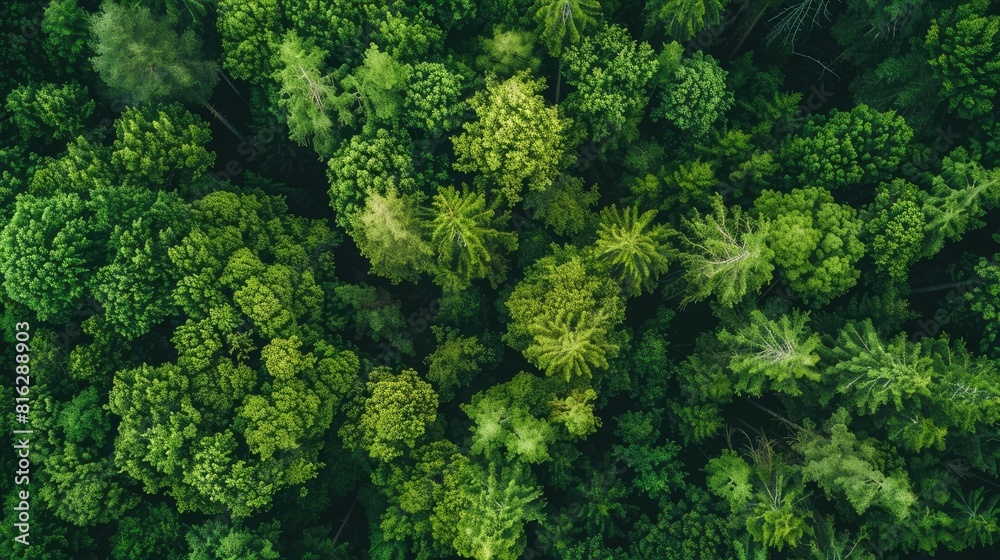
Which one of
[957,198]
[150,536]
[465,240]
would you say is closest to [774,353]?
[957,198]

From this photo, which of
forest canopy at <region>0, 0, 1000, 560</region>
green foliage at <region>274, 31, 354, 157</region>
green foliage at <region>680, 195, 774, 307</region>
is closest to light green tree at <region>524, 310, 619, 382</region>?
forest canopy at <region>0, 0, 1000, 560</region>

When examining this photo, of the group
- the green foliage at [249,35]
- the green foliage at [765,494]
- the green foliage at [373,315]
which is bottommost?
the green foliage at [765,494]

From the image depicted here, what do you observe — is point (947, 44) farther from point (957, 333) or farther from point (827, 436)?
point (827, 436)

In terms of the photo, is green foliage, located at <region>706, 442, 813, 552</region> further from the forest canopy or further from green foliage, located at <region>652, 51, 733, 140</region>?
green foliage, located at <region>652, 51, 733, 140</region>

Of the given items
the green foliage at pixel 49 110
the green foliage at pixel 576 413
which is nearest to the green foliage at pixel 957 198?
the green foliage at pixel 576 413

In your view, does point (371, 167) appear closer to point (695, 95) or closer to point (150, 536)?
point (695, 95)

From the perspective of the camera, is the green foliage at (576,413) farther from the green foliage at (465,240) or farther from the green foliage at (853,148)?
the green foliage at (853,148)
